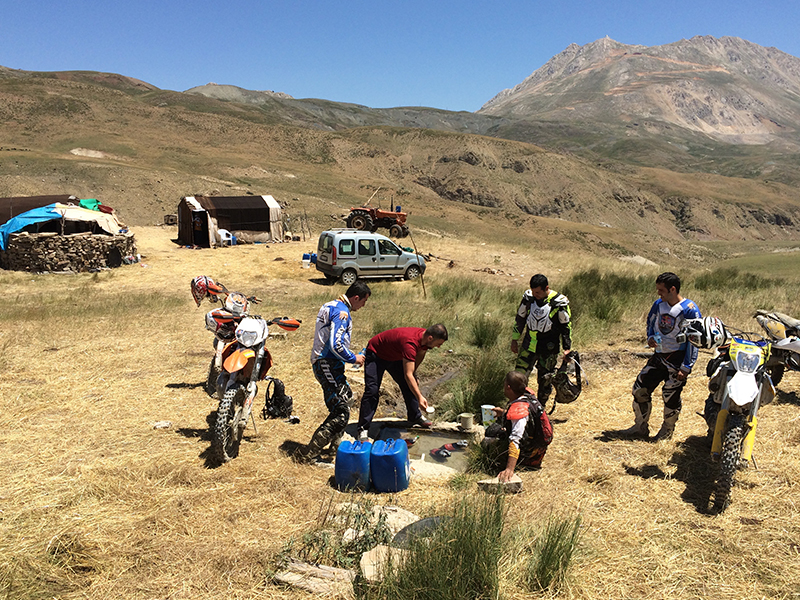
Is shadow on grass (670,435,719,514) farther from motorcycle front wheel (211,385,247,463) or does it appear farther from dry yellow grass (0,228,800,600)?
motorcycle front wheel (211,385,247,463)

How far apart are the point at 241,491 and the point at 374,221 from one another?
23.7 m

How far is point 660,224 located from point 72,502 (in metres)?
75.1

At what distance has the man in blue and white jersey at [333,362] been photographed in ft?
18.4

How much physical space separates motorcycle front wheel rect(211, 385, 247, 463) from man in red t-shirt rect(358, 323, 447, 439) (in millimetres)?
1247

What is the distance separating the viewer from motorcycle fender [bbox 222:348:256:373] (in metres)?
5.73

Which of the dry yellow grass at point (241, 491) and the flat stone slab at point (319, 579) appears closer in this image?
the flat stone slab at point (319, 579)

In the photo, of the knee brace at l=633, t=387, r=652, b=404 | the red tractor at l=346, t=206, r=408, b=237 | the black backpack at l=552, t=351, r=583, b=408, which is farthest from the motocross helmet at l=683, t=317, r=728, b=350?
the red tractor at l=346, t=206, r=408, b=237

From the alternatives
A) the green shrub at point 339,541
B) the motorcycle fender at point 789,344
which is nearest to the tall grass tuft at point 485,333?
the motorcycle fender at point 789,344

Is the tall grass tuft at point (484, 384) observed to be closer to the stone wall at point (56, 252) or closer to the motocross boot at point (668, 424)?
the motocross boot at point (668, 424)

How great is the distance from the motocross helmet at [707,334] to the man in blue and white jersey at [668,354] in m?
0.49

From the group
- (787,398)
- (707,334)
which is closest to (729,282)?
(787,398)

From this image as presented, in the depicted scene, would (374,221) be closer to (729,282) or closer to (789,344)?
(729,282)

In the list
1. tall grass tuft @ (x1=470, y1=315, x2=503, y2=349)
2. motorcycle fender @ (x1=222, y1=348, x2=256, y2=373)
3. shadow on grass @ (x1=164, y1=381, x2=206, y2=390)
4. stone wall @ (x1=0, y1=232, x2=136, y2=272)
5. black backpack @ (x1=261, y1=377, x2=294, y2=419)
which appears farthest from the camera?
stone wall @ (x1=0, y1=232, x2=136, y2=272)

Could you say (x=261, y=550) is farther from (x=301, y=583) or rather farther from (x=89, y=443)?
(x=89, y=443)
